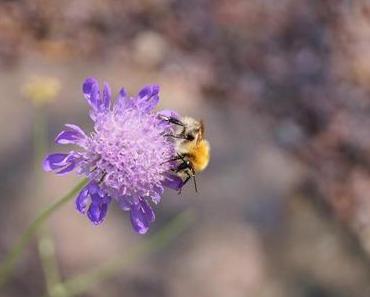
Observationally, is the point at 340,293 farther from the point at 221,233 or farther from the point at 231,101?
the point at 231,101

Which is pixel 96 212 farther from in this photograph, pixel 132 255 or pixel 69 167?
pixel 132 255

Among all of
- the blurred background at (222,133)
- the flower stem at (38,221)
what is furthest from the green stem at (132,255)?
the flower stem at (38,221)

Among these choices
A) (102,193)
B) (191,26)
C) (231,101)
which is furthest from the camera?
(191,26)

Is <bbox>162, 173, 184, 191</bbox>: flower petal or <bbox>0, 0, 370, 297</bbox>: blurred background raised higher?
<bbox>0, 0, 370, 297</bbox>: blurred background

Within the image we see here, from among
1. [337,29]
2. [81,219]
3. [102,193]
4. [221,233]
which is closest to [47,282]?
[81,219]

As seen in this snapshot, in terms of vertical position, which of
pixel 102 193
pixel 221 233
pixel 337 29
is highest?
pixel 337 29

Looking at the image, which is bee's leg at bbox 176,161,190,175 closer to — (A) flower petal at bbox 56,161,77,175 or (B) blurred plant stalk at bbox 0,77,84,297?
(A) flower petal at bbox 56,161,77,175

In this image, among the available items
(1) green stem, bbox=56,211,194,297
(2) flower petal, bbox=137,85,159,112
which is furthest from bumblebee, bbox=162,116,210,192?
(1) green stem, bbox=56,211,194,297
